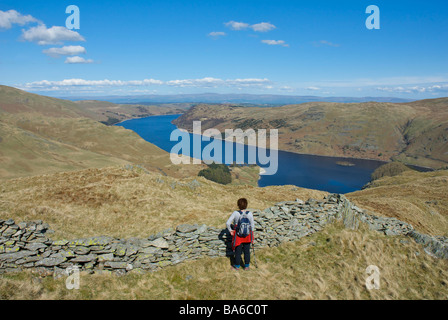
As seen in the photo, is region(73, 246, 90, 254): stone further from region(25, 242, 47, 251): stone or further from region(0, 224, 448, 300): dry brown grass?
region(25, 242, 47, 251): stone

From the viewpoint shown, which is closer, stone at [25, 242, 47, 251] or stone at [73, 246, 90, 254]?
stone at [25, 242, 47, 251]

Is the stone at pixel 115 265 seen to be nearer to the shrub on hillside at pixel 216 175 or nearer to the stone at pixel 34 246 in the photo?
the stone at pixel 34 246

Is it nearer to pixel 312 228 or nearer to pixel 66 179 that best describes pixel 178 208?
pixel 312 228

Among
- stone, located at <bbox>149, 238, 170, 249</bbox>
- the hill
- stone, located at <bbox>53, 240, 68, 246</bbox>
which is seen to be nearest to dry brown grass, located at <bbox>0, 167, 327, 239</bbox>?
the hill

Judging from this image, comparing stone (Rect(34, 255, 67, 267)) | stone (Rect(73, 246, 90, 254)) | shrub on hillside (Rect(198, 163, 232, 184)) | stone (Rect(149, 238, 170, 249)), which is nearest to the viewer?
stone (Rect(34, 255, 67, 267))

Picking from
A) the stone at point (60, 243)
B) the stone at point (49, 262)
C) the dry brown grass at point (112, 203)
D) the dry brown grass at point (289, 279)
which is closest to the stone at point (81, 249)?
the stone at point (60, 243)

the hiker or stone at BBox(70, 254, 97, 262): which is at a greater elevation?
the hiker
